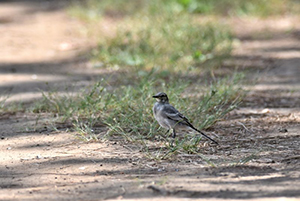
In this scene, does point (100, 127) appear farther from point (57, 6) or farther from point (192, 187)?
point (57, 6)

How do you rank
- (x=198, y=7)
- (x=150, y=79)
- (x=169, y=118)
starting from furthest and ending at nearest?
(x=198, y=7)
(x=150, y=79)
(x=169, y=118)

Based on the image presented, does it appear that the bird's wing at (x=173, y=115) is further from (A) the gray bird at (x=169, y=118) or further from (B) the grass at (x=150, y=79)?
(B) the grass at (x=150, y=79)

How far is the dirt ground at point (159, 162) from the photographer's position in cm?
368

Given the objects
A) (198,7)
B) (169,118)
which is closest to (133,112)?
(169,118)

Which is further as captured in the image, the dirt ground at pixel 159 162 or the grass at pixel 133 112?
the grass at pixel 133 112

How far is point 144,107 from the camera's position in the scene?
533 cm

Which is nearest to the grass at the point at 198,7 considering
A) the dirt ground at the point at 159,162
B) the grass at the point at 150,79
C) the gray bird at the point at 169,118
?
the grass at the point at 150,79

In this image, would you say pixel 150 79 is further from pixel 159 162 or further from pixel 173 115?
pixel 159 162

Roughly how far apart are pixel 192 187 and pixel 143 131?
58.0 inches

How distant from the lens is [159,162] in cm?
434

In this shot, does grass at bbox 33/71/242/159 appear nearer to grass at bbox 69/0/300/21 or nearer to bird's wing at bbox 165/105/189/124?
bird's wing at bbox 165/105/189/124

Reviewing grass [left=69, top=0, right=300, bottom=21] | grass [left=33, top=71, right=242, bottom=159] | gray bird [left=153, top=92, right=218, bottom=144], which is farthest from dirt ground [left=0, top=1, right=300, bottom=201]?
grass [left=69, top=0, right=300, bottom=21]

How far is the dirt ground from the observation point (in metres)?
3.68

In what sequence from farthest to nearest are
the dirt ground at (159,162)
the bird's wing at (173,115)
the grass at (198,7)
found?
the grass at (198,7) < the bird's wing at (173,115) < the dirt ground at (159,162)
